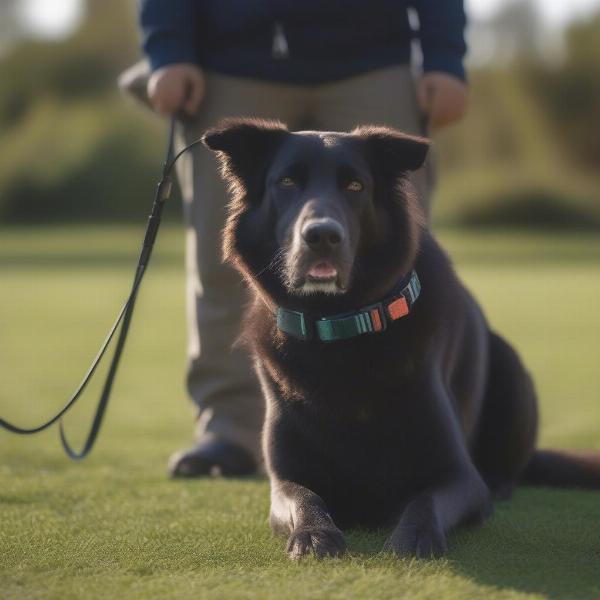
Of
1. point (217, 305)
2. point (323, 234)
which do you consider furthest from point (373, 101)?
point (323, 234)

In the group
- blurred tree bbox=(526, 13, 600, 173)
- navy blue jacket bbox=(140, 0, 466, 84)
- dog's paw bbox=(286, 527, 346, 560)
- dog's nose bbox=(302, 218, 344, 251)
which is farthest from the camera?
blurred tree bbox=(526, 13, 600, 173)

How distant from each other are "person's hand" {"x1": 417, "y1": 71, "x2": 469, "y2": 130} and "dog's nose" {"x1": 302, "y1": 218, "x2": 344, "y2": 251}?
148 cm

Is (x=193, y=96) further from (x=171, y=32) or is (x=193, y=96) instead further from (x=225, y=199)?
(x=225, y=199)

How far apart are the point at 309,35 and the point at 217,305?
3.59 ft

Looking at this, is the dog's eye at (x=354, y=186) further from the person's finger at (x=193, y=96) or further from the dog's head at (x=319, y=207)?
the person's finger at (x=193, y=96)

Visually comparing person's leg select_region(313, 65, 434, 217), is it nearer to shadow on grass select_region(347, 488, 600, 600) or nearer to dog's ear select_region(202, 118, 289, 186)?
dog's ear select_region(202, 118, 289, 186)

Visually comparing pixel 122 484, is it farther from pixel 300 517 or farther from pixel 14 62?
pixel 14 62

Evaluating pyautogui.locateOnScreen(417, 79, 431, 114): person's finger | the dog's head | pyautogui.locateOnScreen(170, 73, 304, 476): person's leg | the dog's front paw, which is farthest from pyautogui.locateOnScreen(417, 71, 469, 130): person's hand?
the dog's front paw

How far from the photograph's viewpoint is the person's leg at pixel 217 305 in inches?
164

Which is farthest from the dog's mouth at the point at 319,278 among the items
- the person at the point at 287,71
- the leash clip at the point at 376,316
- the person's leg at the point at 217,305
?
the person's leg at the point at 217,305

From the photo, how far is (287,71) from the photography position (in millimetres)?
4133

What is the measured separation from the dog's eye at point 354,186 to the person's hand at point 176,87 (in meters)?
1.35

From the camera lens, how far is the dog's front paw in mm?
2654

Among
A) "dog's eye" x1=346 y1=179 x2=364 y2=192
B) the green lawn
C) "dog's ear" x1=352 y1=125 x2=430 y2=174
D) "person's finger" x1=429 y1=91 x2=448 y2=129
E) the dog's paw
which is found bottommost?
the green lawn
